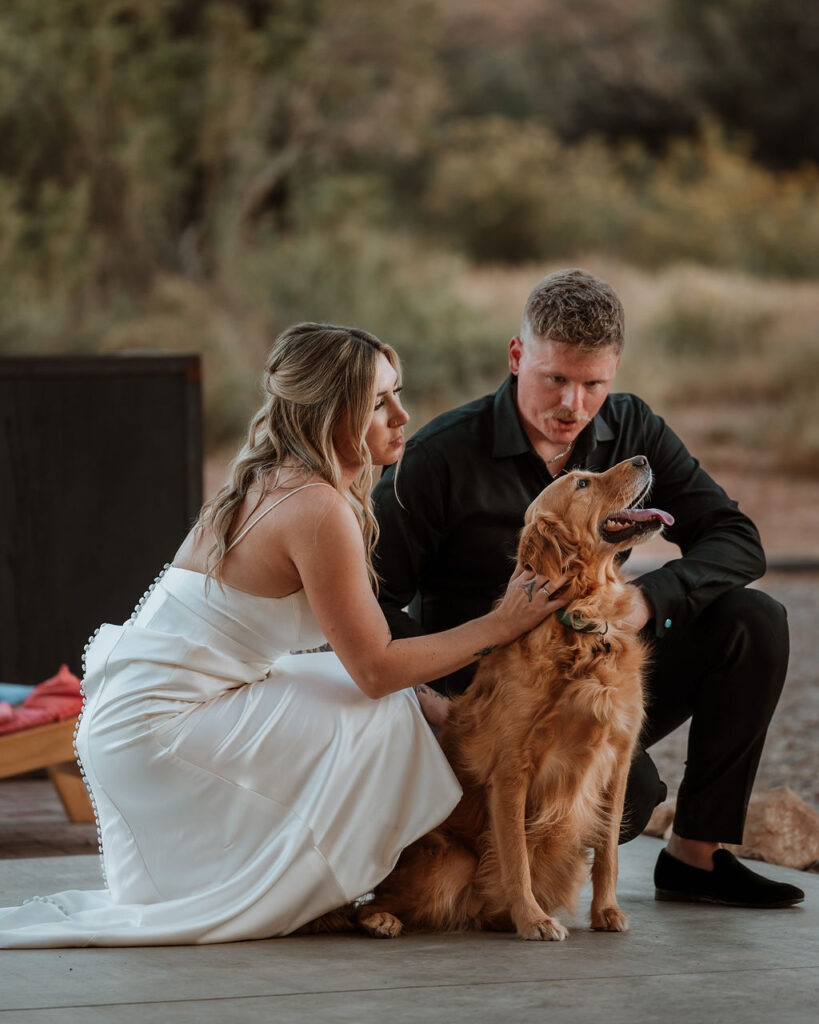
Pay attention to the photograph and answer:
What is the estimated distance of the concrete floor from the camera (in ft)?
8.68

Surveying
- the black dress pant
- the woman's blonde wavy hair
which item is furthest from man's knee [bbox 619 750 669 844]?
the woman's blonde wavy hair

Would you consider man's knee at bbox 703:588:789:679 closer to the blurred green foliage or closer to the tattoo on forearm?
the tattoo on forearm

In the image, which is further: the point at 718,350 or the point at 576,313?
the point at 718,350

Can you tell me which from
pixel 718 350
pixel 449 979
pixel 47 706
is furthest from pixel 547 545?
pixel 718 350

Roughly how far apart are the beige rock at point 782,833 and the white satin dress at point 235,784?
1.27 metres

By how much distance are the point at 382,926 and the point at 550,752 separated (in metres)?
0.53

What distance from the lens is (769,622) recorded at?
3.62m

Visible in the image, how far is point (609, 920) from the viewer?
3.30 metres

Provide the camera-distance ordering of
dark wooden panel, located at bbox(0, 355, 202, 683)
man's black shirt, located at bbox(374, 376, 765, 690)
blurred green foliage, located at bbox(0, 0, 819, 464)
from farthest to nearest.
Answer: blurred green foliage, located at bbox(0, 0, 819, 464) < dark wooden panel, located at bbox(0, 355, 202, 683) < man's black shirt, located at bbox(374, 376, 765, 690)

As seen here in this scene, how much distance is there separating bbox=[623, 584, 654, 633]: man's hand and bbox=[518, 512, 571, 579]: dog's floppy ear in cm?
24

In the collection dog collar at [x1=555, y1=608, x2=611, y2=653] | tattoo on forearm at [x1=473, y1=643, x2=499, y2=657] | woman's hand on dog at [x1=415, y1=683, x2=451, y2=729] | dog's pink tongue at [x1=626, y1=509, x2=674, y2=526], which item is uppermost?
dog's pink tongue at [x1=626, y1=509, x2=674, y2=526]

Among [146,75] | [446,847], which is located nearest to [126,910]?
[446,847]

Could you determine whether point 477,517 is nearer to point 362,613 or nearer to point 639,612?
point 639,612

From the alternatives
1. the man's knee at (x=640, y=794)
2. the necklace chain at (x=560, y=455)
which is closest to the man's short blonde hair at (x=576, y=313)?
the necklace chain at (x=560, y=455)
